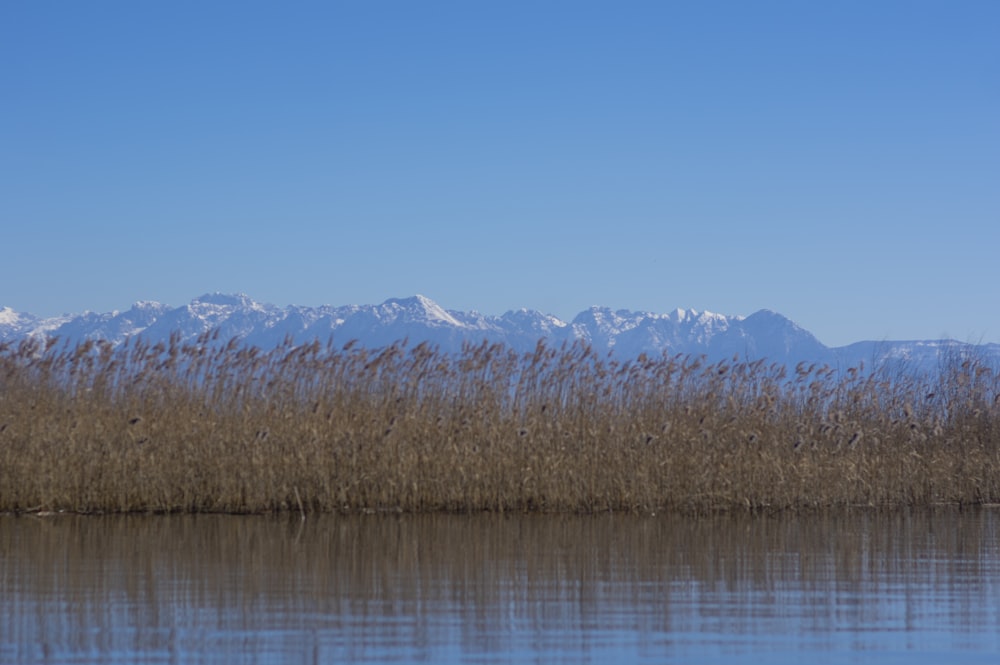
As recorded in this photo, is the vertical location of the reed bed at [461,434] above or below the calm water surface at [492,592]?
above

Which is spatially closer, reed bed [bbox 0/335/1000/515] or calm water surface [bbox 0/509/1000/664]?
calm water surface [bbox 0/509/1000/664]

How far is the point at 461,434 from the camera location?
15.6m

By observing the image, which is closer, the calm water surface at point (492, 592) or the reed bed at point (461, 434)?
the calm water surface at point (492, 592)

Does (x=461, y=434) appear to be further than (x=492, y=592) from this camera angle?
Yes

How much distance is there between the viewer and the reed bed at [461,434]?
14.8m

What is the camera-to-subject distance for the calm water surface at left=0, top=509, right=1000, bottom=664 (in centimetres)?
685

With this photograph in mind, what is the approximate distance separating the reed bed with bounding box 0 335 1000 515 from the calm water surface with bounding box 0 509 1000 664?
1158mm

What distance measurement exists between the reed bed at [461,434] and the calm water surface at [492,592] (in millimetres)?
1158

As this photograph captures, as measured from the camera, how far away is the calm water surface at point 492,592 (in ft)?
22.5

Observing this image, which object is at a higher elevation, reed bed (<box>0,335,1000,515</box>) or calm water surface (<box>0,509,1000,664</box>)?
reed bed (<box>0,335,1000,515</box>)

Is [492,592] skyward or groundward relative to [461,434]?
groundward

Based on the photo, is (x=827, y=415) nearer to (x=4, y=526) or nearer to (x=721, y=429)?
(x=721, y=429)

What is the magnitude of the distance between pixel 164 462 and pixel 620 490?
18.3ft

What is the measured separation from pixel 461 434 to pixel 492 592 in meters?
6.81
